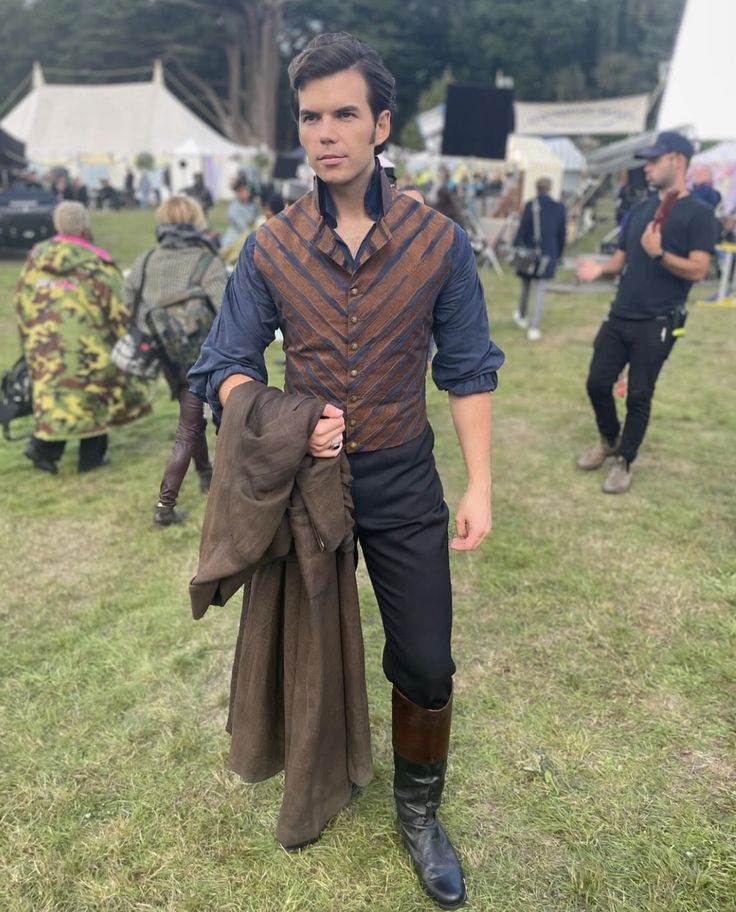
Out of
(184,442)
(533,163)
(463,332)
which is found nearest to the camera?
(463,332)

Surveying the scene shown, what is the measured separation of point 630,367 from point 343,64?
3572mm

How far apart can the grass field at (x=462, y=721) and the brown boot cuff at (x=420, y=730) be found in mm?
394

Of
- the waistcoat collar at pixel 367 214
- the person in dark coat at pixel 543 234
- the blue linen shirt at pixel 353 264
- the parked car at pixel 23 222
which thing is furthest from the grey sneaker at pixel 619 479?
the parked car at pixel 23 222

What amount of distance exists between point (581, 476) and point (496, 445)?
0.88 meters

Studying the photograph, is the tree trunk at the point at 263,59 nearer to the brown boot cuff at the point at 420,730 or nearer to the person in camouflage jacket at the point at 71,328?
the person in camouflage jacket at the point at 71,328

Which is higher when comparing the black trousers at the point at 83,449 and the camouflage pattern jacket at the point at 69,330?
the camouflage pattern jacket at the point at 69,330

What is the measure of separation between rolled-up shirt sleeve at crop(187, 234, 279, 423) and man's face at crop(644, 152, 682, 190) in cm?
347

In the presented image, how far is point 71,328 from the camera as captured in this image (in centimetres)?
492

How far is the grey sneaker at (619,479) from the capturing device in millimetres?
4906

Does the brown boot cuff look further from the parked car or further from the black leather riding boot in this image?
the parked car

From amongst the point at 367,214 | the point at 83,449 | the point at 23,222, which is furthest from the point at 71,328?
the point at 23,222

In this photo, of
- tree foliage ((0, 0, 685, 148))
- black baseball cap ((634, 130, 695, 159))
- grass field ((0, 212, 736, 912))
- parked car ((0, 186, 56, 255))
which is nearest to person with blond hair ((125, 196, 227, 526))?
grass field ((0, 212, 736, 912))

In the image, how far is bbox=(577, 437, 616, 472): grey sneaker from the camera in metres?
5.26

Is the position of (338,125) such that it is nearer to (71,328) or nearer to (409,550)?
(409,550)
